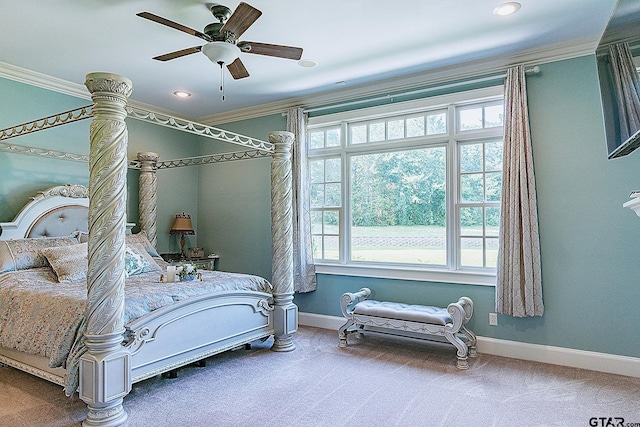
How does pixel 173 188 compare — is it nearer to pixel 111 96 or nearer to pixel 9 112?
pixel 9 112

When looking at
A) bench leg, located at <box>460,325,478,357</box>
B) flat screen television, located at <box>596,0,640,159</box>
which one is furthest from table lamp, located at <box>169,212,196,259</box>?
flat screen television, located at <box>596,0,640,159</box>

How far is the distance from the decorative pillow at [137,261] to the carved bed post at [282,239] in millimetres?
1313

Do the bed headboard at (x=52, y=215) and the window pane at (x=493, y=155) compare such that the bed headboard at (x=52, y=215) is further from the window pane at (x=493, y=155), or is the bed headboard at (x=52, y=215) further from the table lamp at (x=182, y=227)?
the window pane at (x=493, y=155)

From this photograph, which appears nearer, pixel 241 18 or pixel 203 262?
pixel 241 18

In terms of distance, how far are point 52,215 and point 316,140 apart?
120 inches

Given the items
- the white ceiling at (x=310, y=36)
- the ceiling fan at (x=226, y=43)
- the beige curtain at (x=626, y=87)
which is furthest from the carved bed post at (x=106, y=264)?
the beige curtain at (x=626, y=87)

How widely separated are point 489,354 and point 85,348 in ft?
11.1

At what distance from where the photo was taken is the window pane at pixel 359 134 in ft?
15.8

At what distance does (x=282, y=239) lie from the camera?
13.4 feet

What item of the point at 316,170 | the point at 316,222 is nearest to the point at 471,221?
the point at 316,222

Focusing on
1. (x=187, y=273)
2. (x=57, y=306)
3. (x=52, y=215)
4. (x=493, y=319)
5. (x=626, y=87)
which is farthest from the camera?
(x=52, y=215)

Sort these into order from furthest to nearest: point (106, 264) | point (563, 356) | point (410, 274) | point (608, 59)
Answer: point (410, 274) < point (563, 356) < point (106, 264) < point (608, 59)

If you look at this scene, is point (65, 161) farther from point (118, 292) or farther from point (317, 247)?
point (317, 247)

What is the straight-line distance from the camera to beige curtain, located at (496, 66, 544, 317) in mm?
3578
